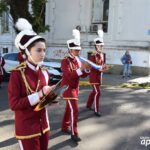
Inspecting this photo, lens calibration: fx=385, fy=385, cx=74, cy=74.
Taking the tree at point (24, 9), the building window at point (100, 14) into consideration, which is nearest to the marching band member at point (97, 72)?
the tree at point (24, 9)

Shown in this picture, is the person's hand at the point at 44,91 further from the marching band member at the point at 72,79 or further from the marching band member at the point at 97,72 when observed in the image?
the marching band member at the point at 97,72

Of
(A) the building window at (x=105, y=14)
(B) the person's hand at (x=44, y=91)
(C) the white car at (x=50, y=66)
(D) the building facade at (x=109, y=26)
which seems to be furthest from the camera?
(A) the building window at (x=105, y=14)

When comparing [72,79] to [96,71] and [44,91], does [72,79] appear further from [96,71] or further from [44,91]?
[44,91]

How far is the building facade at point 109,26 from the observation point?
22000 millimetres

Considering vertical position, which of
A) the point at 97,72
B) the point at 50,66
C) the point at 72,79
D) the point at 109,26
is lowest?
the point at 50,66

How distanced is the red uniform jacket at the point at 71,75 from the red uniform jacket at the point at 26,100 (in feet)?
8.66

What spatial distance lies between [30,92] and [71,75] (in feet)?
9.35

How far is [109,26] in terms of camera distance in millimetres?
23562

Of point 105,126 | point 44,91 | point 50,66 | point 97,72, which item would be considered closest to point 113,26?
point 50,66

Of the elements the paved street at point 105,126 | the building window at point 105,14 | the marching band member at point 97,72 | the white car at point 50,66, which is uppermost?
the building window at point 105,14

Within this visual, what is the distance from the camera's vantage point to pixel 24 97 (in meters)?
4.32

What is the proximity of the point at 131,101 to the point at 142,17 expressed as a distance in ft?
36.2

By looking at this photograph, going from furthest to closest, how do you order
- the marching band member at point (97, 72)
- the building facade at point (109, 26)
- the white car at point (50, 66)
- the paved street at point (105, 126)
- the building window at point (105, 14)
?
1. the building window at point (105, 14)
2. the building facade at point (109, 26)
3. the white car at point (50, 66)
4. the marching band member at point (97, 72)
5. the paved street at point (105, 126)

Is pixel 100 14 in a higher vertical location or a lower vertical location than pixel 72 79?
higher
